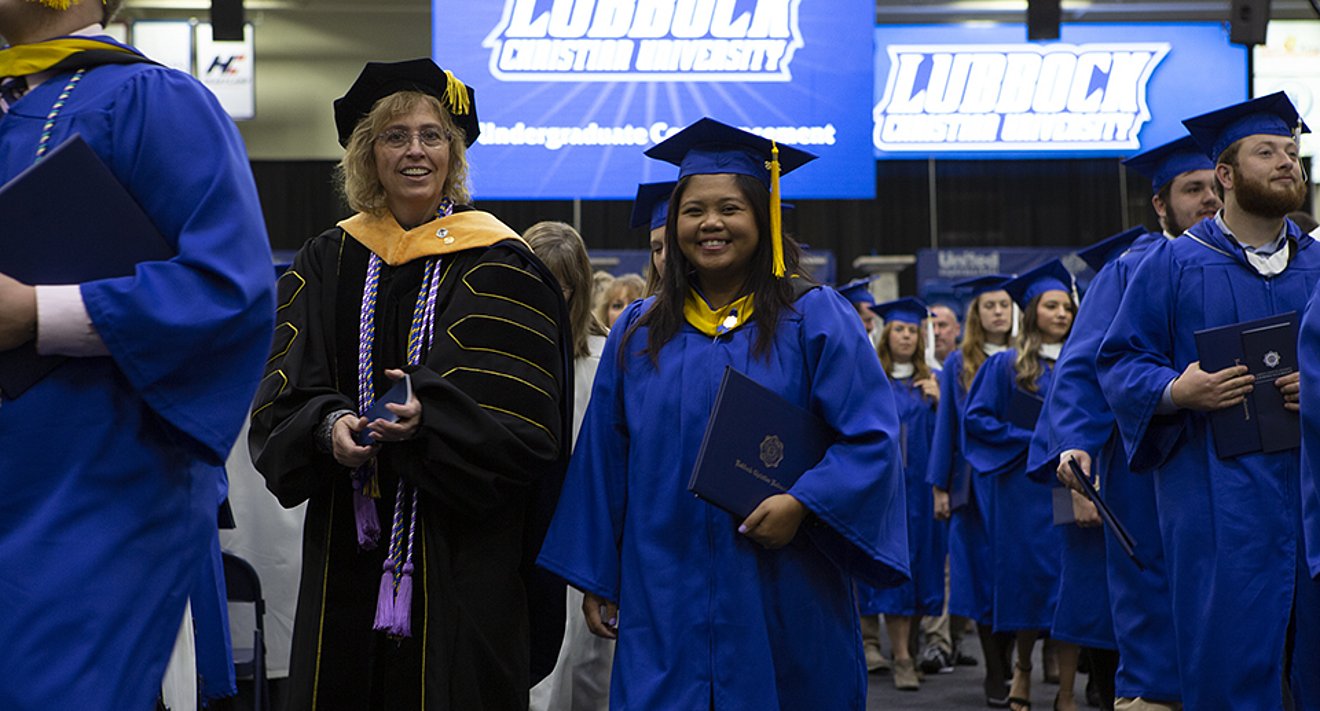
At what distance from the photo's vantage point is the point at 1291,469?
404 centimetres

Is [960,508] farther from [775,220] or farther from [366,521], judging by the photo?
[366,521]

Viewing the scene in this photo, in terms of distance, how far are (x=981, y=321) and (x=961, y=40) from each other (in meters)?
8.07

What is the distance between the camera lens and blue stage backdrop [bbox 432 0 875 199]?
10.9 m

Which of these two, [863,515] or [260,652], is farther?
[260,652]

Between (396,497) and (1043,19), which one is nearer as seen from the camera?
(396,497)

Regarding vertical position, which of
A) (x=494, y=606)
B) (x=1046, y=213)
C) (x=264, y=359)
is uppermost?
(x=1046, y=213)

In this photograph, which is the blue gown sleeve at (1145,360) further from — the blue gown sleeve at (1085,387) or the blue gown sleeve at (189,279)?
the blue gown sleeve at (189,279)

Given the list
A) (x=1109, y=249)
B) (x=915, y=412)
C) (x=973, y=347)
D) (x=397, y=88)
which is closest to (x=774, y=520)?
(x=397, y=88)

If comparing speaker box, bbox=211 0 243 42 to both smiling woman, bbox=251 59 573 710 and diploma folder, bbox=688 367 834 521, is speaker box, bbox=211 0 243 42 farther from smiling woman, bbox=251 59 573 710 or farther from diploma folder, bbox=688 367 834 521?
diploma folder, bbox=688 367 834 521

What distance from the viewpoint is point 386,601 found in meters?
3.15

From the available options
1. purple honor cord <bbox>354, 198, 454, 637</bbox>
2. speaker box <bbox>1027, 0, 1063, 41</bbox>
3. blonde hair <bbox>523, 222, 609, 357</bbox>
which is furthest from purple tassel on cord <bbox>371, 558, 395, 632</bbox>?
speaker box <bbox>1027, 0, 1063, 41</bbox>

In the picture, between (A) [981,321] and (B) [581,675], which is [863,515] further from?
(A) [981,321]

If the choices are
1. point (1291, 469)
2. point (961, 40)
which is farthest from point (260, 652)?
point (961, 40)

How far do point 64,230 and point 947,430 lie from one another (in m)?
6.28
